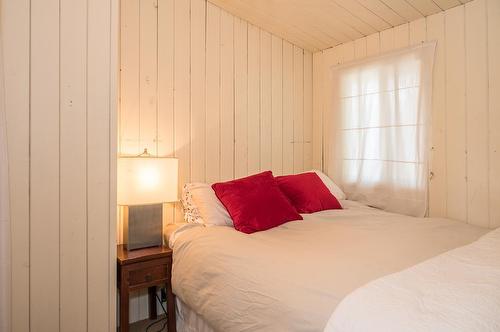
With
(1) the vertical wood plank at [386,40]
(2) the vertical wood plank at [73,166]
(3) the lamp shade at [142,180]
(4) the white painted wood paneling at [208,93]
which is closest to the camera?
(2) the vertical wood plank at [73,166]

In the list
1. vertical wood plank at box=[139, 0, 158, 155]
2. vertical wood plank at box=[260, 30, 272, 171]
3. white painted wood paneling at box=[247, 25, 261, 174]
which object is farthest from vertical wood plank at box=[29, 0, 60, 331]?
vertical wood plank at box=[260, 30, 272, 171]

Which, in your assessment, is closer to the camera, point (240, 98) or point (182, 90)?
point (182, 90)

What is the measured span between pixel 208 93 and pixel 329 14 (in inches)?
44.9

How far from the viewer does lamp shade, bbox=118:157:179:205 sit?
1.77m

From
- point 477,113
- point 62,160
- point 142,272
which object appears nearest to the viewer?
point 62,160

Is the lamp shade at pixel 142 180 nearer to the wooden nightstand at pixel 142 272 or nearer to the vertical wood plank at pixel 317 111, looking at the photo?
the wooden nightstand at pixel 142 272

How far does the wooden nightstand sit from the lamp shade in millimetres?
290

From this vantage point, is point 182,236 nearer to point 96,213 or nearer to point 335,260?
point 96,213

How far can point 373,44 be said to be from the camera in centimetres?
275

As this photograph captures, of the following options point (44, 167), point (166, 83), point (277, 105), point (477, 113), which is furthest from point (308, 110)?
point (44, 167)

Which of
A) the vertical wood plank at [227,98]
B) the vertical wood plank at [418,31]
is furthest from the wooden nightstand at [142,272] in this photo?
the vertical wood plank at [418,31]

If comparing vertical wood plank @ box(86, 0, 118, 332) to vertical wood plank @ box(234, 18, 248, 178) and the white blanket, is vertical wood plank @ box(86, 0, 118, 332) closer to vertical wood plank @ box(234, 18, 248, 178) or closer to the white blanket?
the white blanket

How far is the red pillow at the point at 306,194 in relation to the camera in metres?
2.29

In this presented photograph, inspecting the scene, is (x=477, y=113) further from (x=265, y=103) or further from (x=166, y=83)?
(x=166, y=83)
